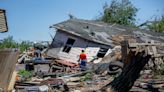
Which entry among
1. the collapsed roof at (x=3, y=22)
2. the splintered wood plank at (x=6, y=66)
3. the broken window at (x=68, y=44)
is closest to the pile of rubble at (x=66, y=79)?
the splintered wood plank at (x=6, y=66)

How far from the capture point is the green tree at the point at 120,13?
49.6m

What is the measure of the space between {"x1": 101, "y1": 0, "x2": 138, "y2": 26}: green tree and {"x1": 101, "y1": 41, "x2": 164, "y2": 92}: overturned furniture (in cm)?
3738

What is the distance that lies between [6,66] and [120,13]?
3840 centimetres

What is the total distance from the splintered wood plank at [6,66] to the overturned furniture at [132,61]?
3.64m

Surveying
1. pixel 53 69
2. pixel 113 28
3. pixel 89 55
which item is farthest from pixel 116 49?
pixel 113 28

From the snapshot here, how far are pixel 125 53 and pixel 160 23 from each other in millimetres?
38387

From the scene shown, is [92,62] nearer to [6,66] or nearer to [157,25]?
[6,66]

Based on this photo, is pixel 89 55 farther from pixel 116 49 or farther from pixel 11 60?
pixel 11 60

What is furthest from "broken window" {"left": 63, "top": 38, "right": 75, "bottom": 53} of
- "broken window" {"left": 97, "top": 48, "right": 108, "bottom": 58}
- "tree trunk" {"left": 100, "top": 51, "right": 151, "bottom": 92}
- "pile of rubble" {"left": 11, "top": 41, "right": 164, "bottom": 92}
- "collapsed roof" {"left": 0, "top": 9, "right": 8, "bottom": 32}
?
"tree trunk" {"left": 100, "top": 51, "right": 151, "bottom": 92}

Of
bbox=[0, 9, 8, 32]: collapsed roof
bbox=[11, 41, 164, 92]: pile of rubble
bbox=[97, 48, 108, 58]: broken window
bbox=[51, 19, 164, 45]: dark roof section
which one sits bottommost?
bbox=[11, 41, 164, 92]: pile of rubble

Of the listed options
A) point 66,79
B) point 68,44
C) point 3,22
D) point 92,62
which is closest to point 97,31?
point 68,44

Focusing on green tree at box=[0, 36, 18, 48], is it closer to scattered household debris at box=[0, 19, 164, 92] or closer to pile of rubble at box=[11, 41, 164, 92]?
scattered household debris at box=[0, 19, 164, 92]

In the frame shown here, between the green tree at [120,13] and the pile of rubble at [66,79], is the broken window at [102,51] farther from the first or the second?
the green tree at [120,13]

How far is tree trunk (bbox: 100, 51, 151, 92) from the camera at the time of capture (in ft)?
37.7
